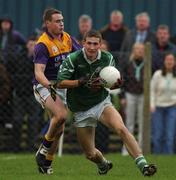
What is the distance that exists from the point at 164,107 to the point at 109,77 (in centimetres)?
591

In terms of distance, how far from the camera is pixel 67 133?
17.1 meters

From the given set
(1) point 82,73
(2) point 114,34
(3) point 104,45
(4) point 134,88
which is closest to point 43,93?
(1) point 82,73

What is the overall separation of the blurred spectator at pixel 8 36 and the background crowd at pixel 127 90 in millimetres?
24

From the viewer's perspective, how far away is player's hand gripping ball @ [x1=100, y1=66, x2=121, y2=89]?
417 inches

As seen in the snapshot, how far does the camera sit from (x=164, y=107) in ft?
53.7

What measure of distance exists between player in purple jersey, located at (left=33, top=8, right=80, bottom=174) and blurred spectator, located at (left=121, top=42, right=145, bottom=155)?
4628mm

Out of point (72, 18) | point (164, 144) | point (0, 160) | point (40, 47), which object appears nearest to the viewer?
point (40, 47)

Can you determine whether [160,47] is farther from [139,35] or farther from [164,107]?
[164,107]

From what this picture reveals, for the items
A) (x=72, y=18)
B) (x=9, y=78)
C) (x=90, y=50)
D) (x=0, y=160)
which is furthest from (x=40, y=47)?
(x=72, y=18)

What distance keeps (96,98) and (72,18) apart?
934 cm

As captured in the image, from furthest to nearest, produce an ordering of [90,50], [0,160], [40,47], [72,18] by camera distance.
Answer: [72,18] → [0,160] → [40,47] → [90,50]

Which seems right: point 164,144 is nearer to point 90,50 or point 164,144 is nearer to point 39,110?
point 39,110

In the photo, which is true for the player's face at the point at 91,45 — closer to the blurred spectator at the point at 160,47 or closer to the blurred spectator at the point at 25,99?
the blurred spectator at the point at 25,99

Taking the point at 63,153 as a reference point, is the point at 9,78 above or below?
above
